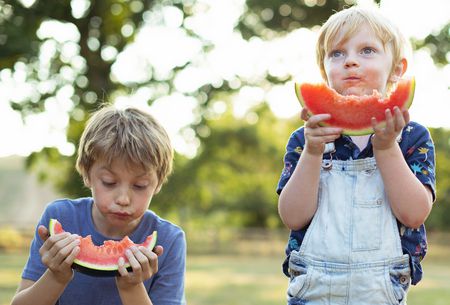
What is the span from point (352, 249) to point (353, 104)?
539mm

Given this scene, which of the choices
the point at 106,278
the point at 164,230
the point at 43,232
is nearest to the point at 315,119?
the point at 164,230

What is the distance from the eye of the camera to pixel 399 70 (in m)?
2.96

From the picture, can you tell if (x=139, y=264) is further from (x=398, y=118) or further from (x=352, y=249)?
(x=398, y=118)

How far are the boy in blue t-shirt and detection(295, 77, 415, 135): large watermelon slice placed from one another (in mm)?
716

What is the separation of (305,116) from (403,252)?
0.62 meters

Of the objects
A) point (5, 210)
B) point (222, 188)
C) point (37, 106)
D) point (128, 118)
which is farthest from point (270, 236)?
point (5, 210)

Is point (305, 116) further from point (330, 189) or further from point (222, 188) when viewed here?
point (222, 188)

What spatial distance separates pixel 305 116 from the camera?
8.73 ft

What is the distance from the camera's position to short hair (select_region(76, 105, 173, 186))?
3.03m

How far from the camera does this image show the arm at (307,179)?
8.48ft

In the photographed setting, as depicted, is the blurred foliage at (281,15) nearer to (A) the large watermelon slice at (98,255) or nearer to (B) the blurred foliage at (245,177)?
(A) the large watermelon slice at (98,255)

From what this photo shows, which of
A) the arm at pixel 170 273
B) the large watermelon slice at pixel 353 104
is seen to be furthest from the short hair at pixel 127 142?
the large watermelon slice at pixel 353 104

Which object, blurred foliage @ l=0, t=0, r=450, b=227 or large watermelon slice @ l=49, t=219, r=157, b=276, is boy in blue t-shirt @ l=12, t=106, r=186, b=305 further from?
blurred foliage @ l=0, t=0, r=450, b=227

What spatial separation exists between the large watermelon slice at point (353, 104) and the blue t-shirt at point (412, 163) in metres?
0.11
